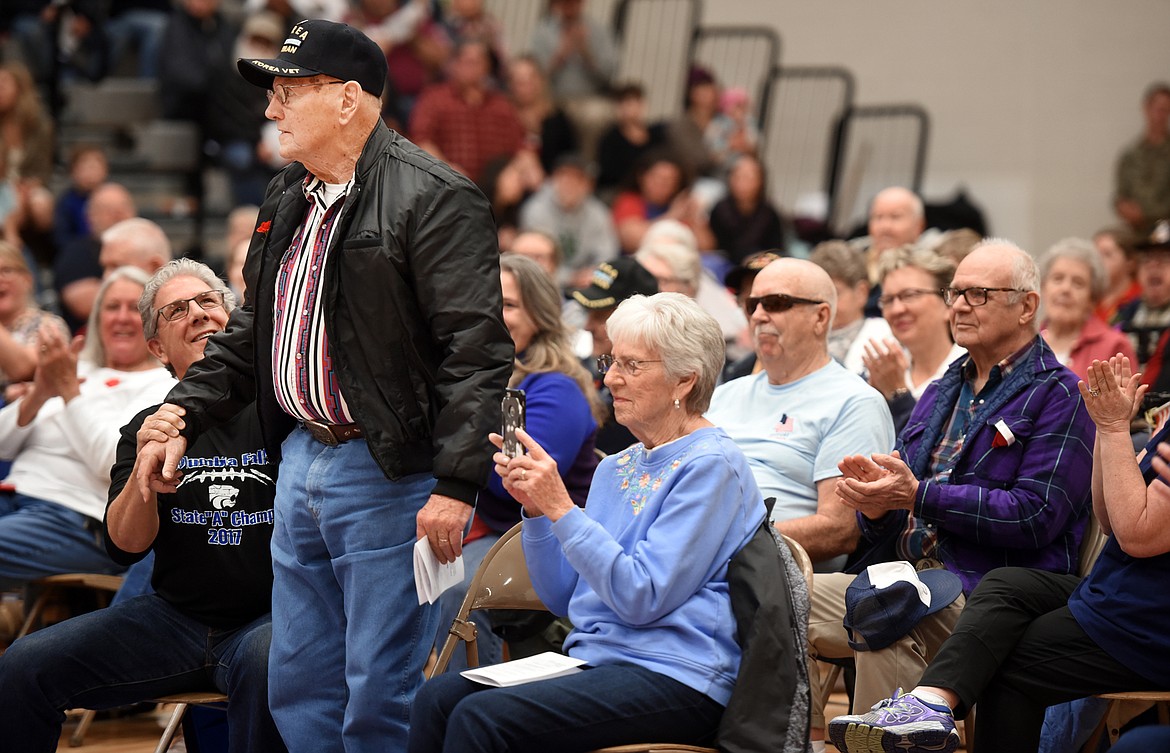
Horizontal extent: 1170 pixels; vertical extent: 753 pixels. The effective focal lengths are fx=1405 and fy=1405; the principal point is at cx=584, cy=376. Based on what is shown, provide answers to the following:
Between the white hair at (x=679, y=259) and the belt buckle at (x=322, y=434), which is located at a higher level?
the belt buckle at (x=322, y=434)

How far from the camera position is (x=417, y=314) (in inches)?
106

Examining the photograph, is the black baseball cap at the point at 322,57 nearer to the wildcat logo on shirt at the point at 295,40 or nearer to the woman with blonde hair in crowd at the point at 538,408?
the wildcat logo on shirt at the point at 295,40

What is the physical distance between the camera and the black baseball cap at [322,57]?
2678 mm

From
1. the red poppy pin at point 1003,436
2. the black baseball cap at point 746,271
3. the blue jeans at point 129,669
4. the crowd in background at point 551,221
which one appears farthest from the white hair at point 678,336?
the black baseball cap at point 746,271

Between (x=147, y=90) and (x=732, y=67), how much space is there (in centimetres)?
462

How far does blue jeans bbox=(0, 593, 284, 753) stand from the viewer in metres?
3.05

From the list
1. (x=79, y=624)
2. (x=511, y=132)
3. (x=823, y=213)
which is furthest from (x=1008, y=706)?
(x=823, y=213)

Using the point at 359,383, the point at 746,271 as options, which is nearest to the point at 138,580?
the point at 359,383

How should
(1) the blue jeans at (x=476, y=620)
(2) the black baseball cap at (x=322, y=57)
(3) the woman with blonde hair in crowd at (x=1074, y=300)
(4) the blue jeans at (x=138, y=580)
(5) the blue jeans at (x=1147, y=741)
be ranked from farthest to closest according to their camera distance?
(3) the woman with blonde hair in crowd at (x=1074, y=300), (1) the blue jeans at (x=476, y=620), (4) the blue jeans at (x=138, y=580), (2) the black baseball cap at (x=322, y=57), (5) the blue jeans at (x=1147, y=741)

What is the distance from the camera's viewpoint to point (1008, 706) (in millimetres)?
2992

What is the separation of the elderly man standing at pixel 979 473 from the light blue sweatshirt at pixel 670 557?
0.59 m

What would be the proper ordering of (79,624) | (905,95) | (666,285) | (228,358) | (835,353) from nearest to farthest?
1. (228,358)
2. (79,624)
3. (835,353)
4. (666,285)
5. (905,95)

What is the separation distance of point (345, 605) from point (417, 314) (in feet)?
1.95

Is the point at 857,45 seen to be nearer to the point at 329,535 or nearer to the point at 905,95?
the point at 905,95
